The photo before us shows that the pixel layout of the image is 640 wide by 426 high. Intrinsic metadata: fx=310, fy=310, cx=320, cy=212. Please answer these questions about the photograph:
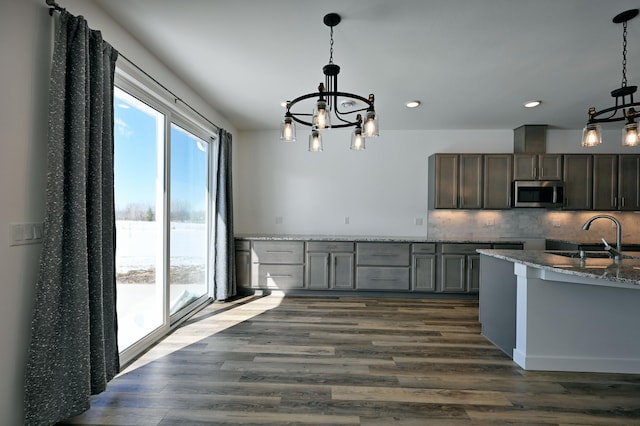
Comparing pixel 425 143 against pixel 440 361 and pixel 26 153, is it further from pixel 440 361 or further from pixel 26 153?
pixel 26 153

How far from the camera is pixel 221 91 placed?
3.57m

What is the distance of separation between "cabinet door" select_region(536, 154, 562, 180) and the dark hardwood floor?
281 cm

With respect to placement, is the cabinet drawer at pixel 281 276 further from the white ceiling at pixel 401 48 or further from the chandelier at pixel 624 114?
the chandelier at pixel 624 114

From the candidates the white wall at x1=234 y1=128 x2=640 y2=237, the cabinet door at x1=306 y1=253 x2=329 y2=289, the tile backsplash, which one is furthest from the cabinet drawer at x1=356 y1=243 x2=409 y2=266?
the tile backsplash

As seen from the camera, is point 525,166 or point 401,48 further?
point 525,166

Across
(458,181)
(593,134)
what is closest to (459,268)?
(458,181)

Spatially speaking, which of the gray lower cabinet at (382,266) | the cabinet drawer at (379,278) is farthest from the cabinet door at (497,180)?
the cabinet drawer at (379,278)

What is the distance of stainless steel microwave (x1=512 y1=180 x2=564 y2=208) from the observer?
455cm

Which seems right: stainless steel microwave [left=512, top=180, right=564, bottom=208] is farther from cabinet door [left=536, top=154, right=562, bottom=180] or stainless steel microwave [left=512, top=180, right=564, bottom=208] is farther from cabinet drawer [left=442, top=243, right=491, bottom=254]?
cabinet drawer [left=442, top=243, right=491, bottom=254]

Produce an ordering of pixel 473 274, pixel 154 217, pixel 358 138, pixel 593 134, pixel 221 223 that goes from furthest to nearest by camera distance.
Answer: pixel 473 274
pixel 221 223
pixel 154 217
pixel 358 138
pixel 593 134

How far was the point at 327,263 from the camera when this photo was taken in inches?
181

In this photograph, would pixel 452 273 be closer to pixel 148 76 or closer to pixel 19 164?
pixel 148 76

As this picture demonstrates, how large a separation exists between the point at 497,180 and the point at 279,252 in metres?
3.48

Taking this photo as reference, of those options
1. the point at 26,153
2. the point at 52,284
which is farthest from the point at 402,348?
the point at 26,153
